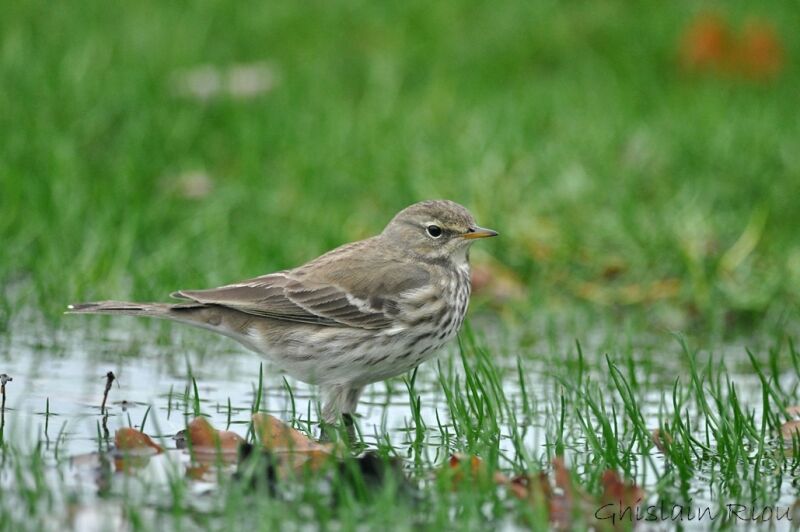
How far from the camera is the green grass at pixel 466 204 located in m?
5.41

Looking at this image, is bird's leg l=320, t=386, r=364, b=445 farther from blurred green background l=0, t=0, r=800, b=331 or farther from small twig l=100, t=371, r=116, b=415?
blurred green background l=0, t=0, r=800, b=331

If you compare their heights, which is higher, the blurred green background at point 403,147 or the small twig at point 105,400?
the blurred green background at point 403,147

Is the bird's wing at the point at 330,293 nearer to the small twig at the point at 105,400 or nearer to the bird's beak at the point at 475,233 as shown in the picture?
the bird's beak at the point at 475,233

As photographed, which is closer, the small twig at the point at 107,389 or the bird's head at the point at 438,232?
the small twig at the point at 107,389

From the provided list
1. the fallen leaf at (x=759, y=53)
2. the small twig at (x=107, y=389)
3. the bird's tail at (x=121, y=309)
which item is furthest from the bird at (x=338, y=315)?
the fallen leaf at (x=759, y=53)

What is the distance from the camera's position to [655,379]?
743 centimetres

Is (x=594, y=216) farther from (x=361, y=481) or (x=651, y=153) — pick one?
(x=361, y=481)

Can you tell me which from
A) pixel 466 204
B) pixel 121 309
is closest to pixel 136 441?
pixel 121 309

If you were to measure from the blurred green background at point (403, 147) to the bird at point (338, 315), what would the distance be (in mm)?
1605

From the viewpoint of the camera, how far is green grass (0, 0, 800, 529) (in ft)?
17.7

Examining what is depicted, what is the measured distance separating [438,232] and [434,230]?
0.02m

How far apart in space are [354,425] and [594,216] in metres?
4.19

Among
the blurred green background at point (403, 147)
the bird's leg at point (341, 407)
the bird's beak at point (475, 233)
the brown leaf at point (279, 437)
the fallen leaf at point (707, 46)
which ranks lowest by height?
the brown leaf at point (279, 437)

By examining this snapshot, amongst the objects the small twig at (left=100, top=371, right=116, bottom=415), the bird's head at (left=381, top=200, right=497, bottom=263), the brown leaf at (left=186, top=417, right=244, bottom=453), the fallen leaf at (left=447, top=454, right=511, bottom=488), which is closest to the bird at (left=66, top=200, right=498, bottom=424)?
the bird's head at (left=381, top=200, right=497, bottom=263)
